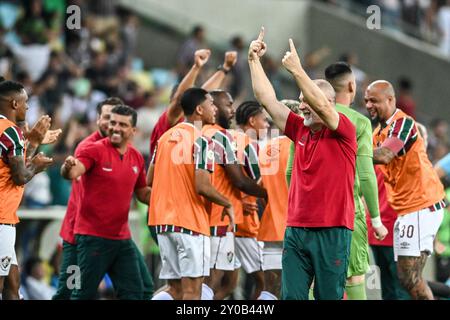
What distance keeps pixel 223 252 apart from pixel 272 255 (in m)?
0.61

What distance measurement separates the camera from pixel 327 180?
9.94 m

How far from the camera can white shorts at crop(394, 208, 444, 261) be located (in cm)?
1191

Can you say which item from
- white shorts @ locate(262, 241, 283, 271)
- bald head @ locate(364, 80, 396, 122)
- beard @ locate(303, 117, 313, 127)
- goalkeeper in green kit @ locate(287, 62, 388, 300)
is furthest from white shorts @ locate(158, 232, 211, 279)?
bald head @ locate(364, 80, 396, 122)

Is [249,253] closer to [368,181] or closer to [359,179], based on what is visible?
[359,179]

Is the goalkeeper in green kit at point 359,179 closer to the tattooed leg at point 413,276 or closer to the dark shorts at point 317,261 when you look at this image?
the tattooed leg at point 413,276

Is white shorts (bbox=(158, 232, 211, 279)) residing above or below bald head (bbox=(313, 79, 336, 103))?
below

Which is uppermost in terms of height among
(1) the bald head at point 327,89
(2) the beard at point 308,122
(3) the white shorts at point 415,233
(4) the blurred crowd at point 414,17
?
(4) the blurred crowd at point 414,17

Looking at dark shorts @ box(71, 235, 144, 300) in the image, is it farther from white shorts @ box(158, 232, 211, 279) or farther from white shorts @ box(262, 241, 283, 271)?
white shorts @ box(262, 241, 283, 271)

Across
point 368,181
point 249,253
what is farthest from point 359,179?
point 249,253

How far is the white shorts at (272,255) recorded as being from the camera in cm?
1254

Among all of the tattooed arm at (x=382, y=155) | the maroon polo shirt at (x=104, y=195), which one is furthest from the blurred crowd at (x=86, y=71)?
the tattooed arm at (x=382, y=155)

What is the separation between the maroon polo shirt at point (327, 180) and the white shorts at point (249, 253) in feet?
9.93

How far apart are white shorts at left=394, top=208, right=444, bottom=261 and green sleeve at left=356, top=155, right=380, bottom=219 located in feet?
4.08

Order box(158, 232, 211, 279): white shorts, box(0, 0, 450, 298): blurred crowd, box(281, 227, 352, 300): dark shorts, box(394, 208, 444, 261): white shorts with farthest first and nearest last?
1. box(0, 0, 450, 298): blurred crowd
2. box(394, 208, 444, 261): white shorts
3. box(158, 232, 211, 279): white shorts
4. box(281, 227, 352, 300): dark shorts
